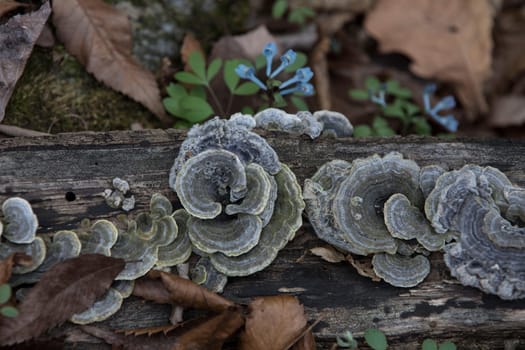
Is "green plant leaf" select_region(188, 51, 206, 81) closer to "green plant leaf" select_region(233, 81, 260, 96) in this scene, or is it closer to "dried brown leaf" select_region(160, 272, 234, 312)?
"green plant leaf" select_region(233, 81, 260, 96)

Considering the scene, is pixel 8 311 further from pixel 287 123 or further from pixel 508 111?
pixel 508 111

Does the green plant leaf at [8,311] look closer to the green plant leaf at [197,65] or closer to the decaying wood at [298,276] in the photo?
the decaying wood at [298,276]

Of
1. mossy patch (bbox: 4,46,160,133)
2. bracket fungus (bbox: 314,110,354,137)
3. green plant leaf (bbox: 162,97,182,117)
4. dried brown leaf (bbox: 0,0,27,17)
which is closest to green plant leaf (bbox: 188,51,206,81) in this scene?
green plant leaf (bbox: 162,97,182,117)

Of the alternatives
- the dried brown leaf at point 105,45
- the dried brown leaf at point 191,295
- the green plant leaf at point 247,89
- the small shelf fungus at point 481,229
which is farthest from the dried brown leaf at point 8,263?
the small shelf fungus at point 481,229

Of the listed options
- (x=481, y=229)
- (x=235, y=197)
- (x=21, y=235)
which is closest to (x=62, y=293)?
(x=21, y=235)

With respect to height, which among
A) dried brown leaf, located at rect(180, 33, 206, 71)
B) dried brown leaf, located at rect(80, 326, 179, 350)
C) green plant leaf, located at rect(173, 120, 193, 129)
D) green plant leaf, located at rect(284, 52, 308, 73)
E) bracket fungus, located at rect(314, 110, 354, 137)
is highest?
green plant leaf, located at rect(284, 52, 308, 73)

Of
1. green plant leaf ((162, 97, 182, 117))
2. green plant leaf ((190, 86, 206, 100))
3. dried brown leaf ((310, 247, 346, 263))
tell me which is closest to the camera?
dried brown leaf ((310, 247, 346, 263))

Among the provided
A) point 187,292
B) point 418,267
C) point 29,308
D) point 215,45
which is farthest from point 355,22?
point 29,308
